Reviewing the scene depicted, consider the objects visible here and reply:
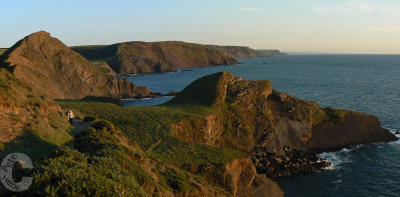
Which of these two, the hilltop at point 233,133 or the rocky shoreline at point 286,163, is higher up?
the hilltop at point 233,133

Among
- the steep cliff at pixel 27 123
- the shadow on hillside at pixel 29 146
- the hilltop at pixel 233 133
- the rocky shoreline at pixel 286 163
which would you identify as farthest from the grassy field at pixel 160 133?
the shadow on hillside at pixel 29 146

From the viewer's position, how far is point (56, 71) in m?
100

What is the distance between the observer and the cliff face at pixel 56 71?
83688mm

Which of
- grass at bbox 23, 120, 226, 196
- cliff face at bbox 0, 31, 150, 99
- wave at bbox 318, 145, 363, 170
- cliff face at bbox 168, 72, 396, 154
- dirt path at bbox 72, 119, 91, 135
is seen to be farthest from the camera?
cliff face at bbox 0, 31, 150, 99

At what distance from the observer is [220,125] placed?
55719 mm

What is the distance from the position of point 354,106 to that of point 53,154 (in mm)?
88749

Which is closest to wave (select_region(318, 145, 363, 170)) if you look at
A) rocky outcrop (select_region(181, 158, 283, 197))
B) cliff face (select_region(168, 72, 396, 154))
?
cliff face (select_region(168, 72, 396, 154))

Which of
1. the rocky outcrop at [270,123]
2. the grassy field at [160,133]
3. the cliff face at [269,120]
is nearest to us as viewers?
the grassy field at [160,133]

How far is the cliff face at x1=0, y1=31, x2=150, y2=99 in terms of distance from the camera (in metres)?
83.7

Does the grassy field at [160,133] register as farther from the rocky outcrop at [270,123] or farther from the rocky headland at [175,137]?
the rocky outcrop at [270,123]

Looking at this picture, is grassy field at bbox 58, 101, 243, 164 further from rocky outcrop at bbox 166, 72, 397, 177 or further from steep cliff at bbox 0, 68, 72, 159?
steep cliff at bbox 0, 68, 72, 159

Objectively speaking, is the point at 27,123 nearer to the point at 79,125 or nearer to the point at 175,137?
the point at 79,125

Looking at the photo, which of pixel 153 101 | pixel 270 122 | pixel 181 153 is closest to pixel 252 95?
pixel 270 122

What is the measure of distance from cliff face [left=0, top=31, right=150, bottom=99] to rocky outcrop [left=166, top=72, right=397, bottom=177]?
49.7 metres
